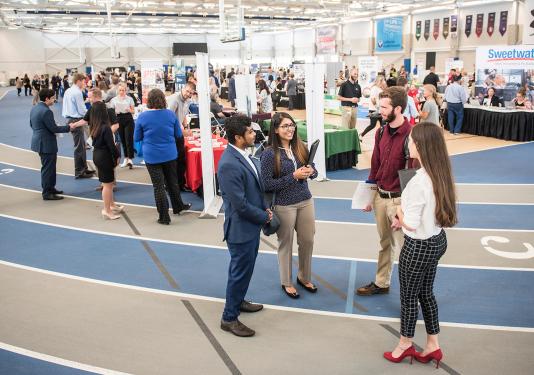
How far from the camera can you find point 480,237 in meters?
5.65

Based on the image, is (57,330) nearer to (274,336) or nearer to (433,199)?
(274,336)

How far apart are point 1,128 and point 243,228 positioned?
15.8 metres

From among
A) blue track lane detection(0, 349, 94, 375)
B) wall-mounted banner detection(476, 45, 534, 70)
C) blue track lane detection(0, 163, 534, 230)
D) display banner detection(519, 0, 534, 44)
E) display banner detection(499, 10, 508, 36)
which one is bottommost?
blue track lane detection(0, 349, 94, 375)

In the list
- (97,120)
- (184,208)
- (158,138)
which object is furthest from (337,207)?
(97,120)

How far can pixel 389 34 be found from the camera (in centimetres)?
3272

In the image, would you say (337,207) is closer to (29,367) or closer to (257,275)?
(257,275)

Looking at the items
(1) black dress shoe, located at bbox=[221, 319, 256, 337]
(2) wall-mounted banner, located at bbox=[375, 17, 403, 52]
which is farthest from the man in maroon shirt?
(2) wall-mounted banner, located at bbox=[375, 17, 403, 52]

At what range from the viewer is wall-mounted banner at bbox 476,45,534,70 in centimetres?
1241

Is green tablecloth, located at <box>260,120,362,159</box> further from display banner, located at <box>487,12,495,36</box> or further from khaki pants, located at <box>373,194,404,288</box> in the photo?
display banner, located at <box>487,12,495,36</box>

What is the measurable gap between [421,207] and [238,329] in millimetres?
1641

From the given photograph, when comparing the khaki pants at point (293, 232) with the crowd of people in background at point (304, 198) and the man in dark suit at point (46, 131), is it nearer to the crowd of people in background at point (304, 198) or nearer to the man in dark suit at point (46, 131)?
the crowd of people in background at point (304, 198)

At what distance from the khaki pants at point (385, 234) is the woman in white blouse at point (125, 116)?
673 centimetres

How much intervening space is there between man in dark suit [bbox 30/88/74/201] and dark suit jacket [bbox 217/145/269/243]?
16.3ft

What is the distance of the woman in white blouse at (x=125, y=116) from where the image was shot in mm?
9445
